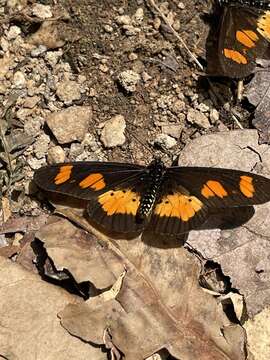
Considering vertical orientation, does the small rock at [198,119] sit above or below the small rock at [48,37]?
below

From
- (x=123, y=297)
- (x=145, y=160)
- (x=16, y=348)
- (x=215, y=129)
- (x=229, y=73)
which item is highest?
(x=229, y=73)

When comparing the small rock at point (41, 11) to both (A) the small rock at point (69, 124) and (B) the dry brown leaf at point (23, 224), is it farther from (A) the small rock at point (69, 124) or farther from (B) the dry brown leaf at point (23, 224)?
(B) the dry brown leaf at point (23, 224)

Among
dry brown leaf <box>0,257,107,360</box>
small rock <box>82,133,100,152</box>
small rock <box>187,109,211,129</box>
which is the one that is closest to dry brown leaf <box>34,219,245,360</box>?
dry brown leaf <box>0,257,107,360</box>

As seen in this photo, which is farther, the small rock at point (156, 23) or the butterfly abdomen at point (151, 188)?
the small rock at point (156, 23)

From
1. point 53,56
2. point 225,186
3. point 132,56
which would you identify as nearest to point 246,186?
point 225,186

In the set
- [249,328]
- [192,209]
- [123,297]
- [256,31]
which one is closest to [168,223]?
[192,209]

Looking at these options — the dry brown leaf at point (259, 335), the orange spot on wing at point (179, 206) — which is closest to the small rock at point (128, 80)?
the orange spot on wing at point (179, 206)

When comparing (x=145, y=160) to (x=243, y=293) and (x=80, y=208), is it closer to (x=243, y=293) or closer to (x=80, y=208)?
(x=80, y=208)

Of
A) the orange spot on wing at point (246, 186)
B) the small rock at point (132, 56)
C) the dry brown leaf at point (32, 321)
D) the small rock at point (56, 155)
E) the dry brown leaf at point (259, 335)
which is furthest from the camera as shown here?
the small rock at point (132, 56)

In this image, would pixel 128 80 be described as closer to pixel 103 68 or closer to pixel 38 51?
pixel 103 68
